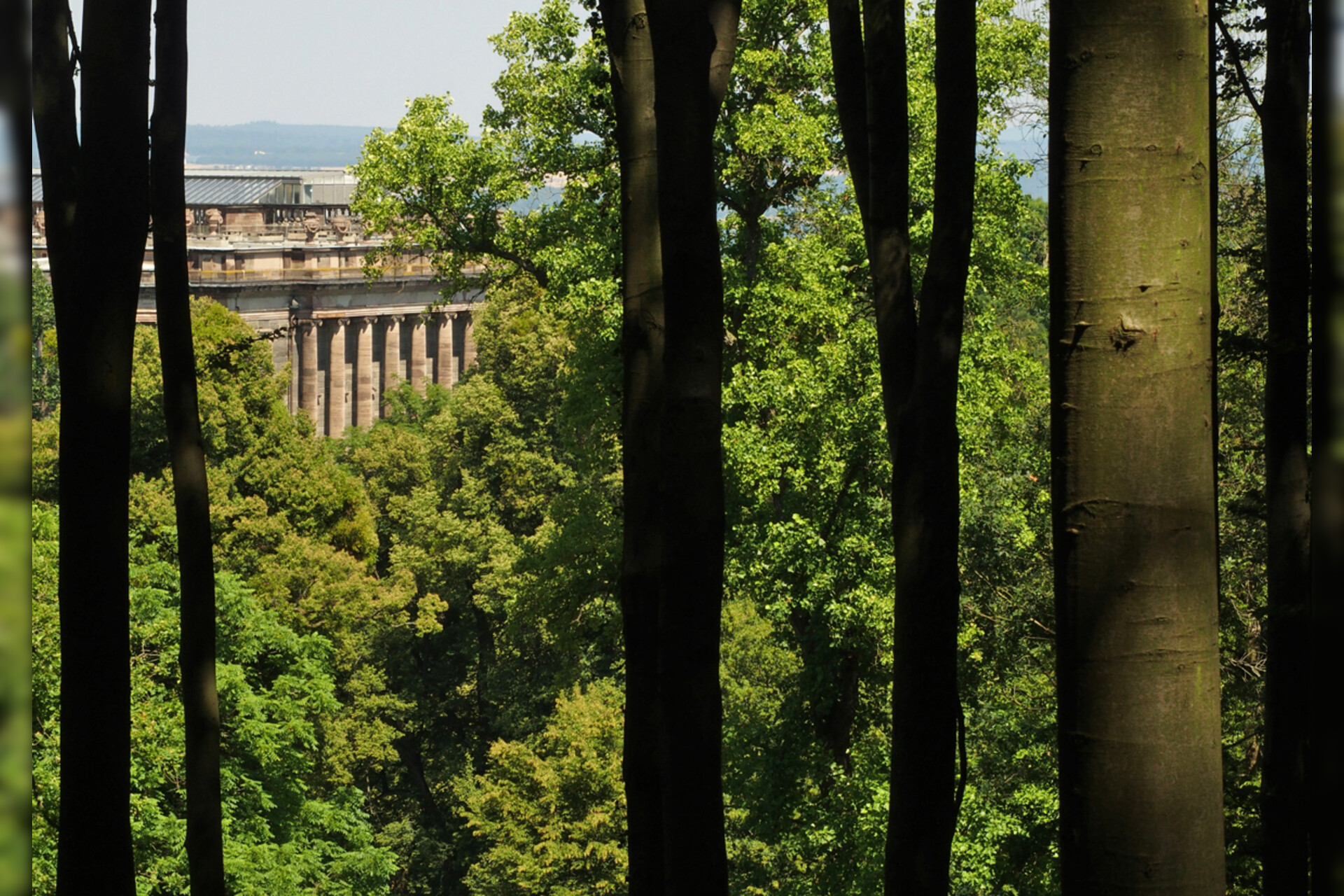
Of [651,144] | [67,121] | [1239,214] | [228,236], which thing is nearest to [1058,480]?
[651,144]

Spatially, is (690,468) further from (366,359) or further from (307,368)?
(366,359)

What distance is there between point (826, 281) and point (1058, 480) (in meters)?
21.3

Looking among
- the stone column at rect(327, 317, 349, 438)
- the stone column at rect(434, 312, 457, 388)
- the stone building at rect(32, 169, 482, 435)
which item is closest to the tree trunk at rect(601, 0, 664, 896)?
the stone building at rect(32, 169, 482, 435)

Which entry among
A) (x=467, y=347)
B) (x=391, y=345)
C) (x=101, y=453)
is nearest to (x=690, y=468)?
(x=101, y=453)

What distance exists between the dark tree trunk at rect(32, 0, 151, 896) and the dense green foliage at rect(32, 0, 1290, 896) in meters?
4.54

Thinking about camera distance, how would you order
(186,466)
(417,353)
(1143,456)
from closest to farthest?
(1143,456)
(186,466)
(417,353)

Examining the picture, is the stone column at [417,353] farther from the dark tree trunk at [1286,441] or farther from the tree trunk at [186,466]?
the dark tree trunk at [1286,441]

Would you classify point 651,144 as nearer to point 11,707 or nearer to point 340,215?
point 11,707

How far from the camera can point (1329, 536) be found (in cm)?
98

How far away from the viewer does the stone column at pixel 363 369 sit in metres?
95.9

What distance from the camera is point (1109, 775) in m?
2.46

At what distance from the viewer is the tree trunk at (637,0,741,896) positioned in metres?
5.48

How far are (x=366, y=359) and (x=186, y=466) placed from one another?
89.0m

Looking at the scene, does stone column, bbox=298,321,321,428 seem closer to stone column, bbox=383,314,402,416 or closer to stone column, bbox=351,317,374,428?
stone column, bbox=351,317,374,428
